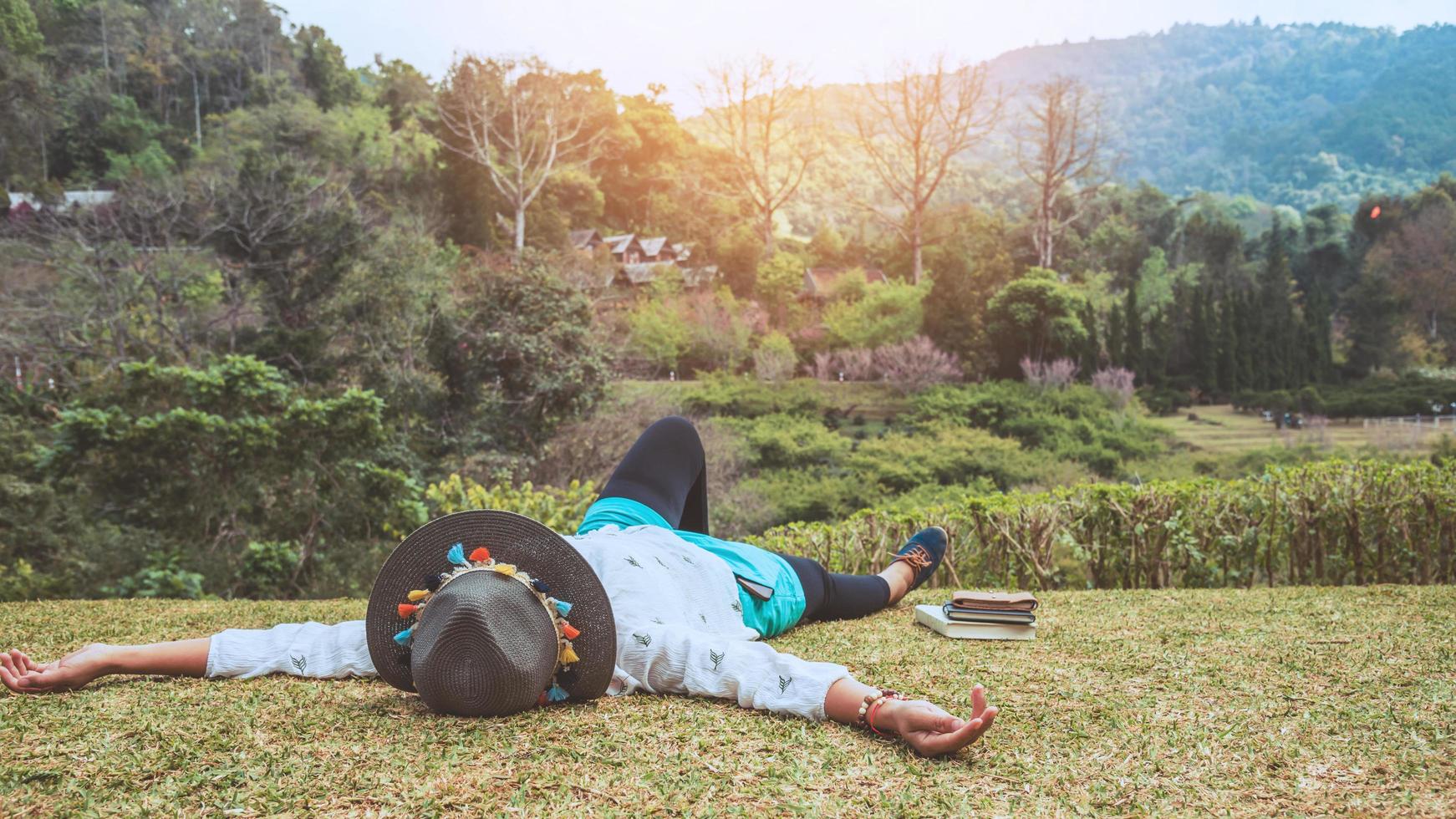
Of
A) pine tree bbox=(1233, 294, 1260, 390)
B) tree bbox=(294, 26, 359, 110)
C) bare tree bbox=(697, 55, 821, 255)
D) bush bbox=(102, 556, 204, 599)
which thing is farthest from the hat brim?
tree bbox=(294, 26, 359, 110)

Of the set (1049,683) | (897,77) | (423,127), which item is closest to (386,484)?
(1049,683)

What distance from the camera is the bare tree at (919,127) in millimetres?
11586

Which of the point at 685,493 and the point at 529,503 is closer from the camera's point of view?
the point at 685,493

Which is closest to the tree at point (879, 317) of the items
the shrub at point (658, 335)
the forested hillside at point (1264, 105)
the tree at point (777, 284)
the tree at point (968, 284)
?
the tree at point (968, 284)

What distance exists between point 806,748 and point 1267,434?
9518 mm

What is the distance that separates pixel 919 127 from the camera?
11.8 m

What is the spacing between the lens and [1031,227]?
11633 millimetres

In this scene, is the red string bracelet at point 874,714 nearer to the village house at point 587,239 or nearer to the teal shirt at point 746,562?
the teal shirt at point 746,562

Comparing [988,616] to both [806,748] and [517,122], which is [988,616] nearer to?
[806,748]

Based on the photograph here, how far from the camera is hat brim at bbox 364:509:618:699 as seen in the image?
5.07 ft

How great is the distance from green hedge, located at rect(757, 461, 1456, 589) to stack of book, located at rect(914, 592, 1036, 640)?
1058 mm

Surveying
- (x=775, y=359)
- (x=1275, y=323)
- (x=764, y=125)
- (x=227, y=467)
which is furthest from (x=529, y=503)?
(x=1275, y=323)

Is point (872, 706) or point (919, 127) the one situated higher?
point (919, 127)

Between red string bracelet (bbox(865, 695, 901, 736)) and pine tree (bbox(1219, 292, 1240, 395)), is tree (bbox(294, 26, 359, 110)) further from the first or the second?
red string bracelet (bbox(865, 695, 901, 736))
